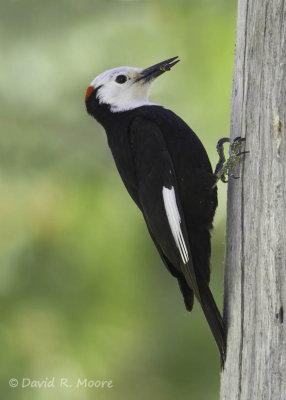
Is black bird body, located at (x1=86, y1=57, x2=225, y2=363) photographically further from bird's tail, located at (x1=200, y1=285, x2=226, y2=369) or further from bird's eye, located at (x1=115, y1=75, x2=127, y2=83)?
bird's eye, located at (x1=115, y1=75, x2=127, y2=83)

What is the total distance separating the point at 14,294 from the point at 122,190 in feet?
3.77

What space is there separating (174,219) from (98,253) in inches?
77.1

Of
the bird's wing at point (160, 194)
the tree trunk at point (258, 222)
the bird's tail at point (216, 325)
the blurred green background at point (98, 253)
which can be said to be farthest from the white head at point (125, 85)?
the bird's tail at point (216, 325)

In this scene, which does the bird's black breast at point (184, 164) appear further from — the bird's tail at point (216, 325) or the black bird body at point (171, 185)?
Result: the bird's tail at point (216, 325)

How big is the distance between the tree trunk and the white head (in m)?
1.36

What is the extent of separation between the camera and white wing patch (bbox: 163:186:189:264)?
355 cm

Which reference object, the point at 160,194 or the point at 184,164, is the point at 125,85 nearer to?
the point at 184,164

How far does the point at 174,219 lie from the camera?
12.0 feet

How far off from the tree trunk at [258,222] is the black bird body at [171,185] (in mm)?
391

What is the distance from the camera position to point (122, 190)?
5652mm

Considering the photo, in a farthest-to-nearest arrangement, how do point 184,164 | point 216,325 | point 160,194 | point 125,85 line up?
point 125,85 → point 184,164 → point 160,194 → point 216,325

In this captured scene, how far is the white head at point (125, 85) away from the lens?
15.1 ft

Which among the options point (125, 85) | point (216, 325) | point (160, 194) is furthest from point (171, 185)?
point (125, 85)

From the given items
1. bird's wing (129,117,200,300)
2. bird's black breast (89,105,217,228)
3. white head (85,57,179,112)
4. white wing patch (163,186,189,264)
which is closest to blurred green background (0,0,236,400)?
white head (85,57,179,112)
